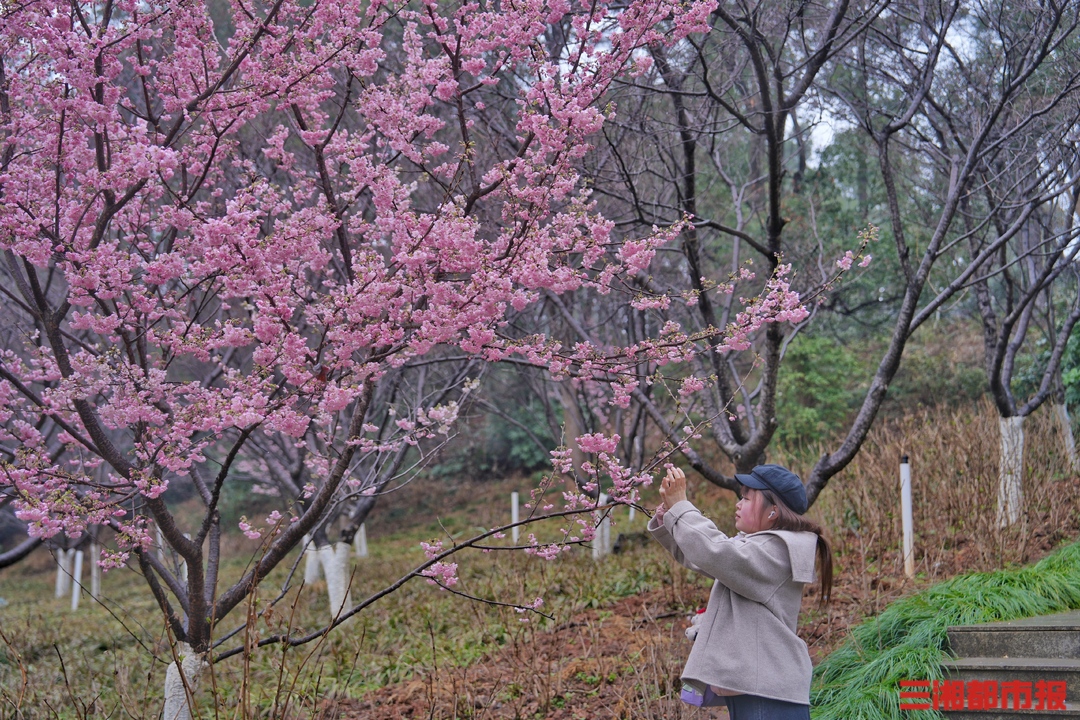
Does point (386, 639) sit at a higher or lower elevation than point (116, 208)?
lower

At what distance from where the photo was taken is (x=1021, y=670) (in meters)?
3.68

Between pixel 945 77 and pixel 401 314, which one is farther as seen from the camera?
pixel 945 77

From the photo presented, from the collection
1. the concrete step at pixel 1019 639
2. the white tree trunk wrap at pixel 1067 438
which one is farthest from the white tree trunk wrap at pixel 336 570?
the white tree trunk wrap at pixel 1067 438

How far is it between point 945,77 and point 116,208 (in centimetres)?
634

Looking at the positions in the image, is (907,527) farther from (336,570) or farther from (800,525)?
(336,570)

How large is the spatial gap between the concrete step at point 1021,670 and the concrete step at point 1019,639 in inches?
3.1

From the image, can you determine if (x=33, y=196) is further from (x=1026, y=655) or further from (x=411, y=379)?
(x=411, y=379)

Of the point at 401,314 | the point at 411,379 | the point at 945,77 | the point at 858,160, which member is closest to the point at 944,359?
the point at 858,160

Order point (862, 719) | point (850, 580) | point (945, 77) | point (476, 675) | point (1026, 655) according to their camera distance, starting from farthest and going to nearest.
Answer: point (945, 77), point (850, 580), point (476, 675), point (1026, 655), point (862, 719)

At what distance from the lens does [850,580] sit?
6.00m

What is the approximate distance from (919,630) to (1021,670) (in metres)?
0.51

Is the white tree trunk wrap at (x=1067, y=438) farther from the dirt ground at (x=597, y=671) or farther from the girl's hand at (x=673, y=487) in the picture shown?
the girl's hand at (x=673, y=487)

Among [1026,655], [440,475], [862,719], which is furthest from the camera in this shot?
[440,475]

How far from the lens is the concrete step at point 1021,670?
3615 millimetres
